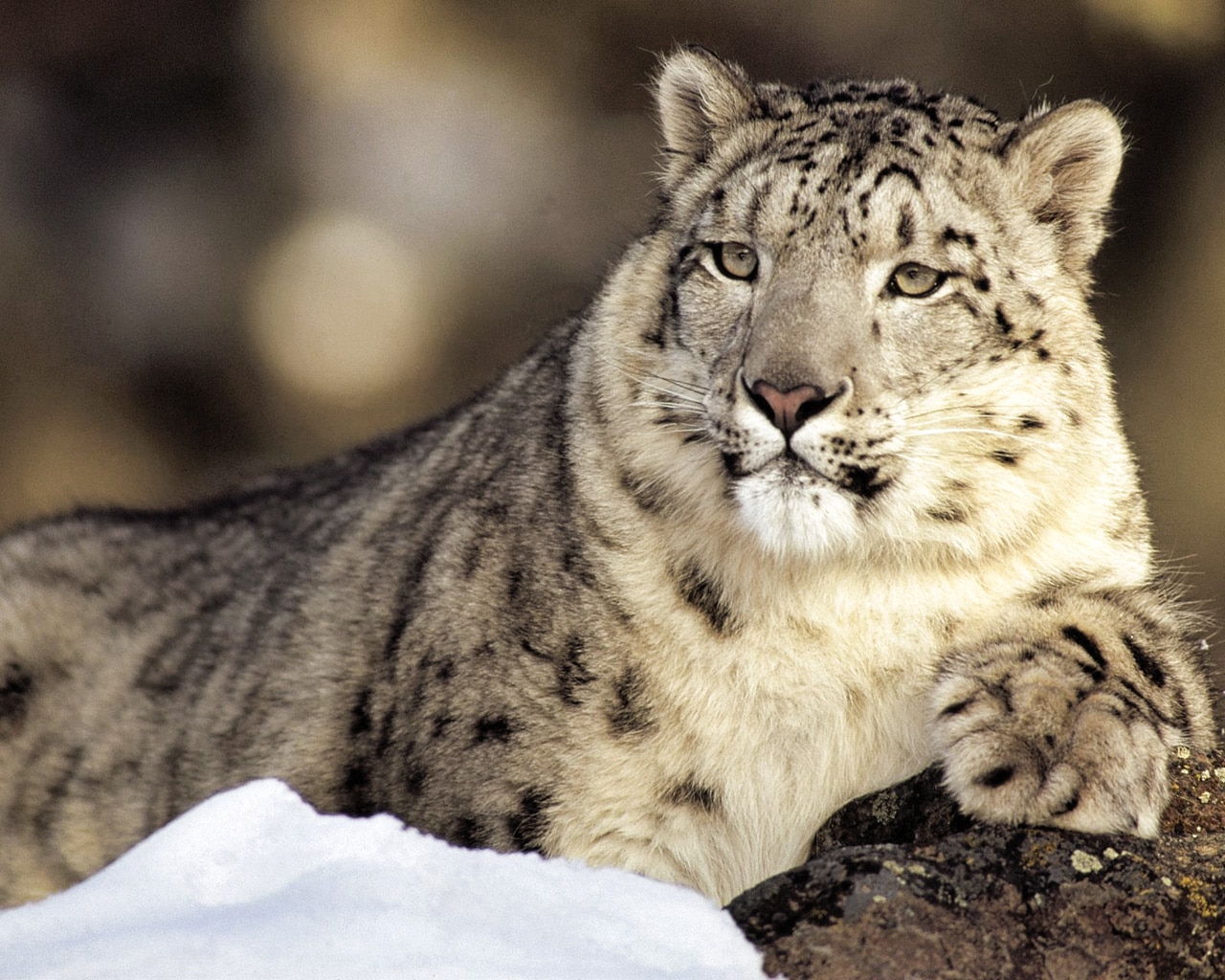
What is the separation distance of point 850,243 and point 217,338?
687 centimetres

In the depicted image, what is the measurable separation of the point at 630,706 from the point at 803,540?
51 centimetres

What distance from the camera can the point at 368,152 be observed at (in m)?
9.30

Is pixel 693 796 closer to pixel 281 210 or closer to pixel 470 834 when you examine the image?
pixel 470 834

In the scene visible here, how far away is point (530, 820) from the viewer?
308 centimetres

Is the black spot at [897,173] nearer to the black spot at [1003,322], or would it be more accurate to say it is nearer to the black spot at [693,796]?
the black spot at [1003,322]

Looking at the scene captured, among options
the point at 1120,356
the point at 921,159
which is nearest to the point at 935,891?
the point at 921,159

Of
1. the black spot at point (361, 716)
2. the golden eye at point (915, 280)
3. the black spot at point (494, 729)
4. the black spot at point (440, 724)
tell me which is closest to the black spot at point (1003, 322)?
the golden eye at point (915, 280)

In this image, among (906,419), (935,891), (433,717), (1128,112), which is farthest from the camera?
(1128,112)

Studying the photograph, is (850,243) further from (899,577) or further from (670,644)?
(670,644)

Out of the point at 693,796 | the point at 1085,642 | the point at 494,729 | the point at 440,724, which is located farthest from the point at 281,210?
the point at 1085,642

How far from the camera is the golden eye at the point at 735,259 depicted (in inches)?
123

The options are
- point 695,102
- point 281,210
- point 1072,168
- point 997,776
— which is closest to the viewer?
point 997,776

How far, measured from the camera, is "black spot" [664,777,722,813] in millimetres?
3010

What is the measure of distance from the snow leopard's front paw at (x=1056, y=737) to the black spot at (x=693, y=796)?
50 centimetres
